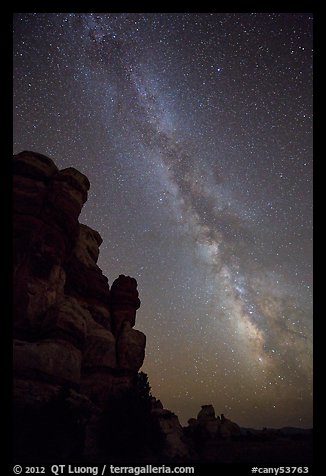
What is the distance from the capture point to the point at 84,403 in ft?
76.4

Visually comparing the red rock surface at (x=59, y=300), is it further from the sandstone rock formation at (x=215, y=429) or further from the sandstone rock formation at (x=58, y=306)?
the sandstone rock formation at (x=215, y=429)

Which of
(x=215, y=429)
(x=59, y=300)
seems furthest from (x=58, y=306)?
(x=215, y=429)

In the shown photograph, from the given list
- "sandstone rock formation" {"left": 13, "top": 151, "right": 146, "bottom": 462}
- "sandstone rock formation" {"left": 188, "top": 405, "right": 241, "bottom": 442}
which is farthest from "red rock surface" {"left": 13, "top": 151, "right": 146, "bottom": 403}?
"sandstone rock formation" {"left": 188, "top": 405, "right": 241, "bottom": 442}

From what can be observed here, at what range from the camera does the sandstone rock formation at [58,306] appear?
2267 centimetres

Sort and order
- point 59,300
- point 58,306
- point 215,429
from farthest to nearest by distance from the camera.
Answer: point 215,429 → point 59,300 → point 58,306

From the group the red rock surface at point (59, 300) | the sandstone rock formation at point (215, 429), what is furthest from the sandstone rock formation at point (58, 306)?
the sandstone rock formation at point (215, 429)

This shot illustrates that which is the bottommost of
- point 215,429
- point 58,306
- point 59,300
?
point 215,429

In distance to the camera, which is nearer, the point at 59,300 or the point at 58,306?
the point at 58,306


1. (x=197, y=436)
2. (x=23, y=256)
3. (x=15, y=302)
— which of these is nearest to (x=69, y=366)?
(x=15, y=302)

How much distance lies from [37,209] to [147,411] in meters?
16.6

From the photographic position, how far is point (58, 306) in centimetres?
2592

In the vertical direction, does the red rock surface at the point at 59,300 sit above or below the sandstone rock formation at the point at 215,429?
above

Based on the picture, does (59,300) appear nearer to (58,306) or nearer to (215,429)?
(58,306)
